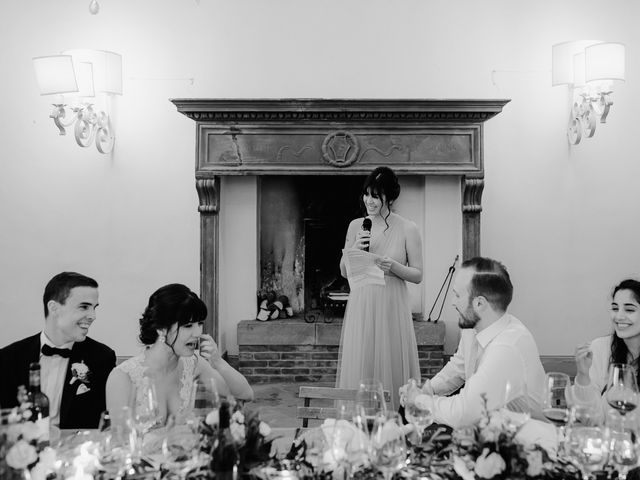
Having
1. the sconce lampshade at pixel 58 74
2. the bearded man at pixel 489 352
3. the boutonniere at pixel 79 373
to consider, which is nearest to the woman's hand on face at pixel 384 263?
the bearded man at pixel 489 352

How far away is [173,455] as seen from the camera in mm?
1609

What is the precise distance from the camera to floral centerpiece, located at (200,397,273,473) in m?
1.51

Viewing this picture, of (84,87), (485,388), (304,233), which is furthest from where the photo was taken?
(304,233)

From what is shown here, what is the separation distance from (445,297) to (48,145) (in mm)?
3396

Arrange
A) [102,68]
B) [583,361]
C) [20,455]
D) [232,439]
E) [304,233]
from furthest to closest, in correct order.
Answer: [304,233]
[102,68]
[583,361]
[232,439]
[20,455]

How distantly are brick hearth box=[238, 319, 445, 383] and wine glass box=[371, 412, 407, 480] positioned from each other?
12.5 feet

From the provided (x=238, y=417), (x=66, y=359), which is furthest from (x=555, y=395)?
(x=66, y=359)

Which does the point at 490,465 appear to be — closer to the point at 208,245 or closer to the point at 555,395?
the point at 555,395

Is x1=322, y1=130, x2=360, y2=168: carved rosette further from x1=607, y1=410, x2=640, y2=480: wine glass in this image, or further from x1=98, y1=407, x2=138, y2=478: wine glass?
x1=98, y1=407, x2=138, y2=478: wine glass

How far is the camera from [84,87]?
5.20 metres

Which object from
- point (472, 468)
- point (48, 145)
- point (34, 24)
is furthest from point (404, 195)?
point (472, 468)

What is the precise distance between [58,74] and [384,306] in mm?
3044

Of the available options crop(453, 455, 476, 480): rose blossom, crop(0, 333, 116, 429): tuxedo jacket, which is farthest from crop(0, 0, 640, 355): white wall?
crop(453, 455, 476, 480): rose blossom

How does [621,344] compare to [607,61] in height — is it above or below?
below
